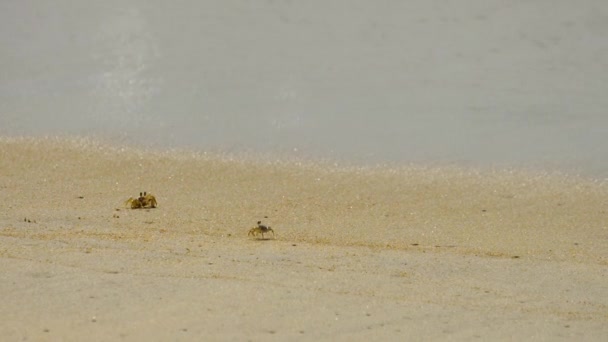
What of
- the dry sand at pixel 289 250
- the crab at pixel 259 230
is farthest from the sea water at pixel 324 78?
the crab at pixel 259 230

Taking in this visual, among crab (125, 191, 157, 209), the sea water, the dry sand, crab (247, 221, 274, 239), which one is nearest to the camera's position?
the dry sand

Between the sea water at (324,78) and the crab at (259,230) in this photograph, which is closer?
the crab at (259,230)

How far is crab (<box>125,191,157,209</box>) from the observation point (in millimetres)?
4562

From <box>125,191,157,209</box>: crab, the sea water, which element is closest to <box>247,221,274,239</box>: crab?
<box>125,191,157,209</box>: crab

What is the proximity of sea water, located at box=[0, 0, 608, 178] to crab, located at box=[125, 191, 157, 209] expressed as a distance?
0.92 m

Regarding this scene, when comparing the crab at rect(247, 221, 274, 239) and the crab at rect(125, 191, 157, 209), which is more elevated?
the crab at rect(125, 191, 157, 209)

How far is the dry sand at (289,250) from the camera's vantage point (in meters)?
3.16

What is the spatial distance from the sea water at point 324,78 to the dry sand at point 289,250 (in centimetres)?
30

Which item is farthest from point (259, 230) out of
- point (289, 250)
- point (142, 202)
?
point (142, 202)

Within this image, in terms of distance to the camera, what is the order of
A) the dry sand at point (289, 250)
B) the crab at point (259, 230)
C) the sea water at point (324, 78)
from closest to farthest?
the dry sand at point (289, 250)
the crab at point (259, 230)
the sea water at point (324, 78)

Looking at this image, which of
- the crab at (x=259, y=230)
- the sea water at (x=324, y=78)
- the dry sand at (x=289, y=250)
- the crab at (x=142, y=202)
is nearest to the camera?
the dry sand at (x=289, y=250)

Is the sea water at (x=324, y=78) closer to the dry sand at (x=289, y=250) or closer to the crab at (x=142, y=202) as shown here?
the dry sand at (x=289, y=250)

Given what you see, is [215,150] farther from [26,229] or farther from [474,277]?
[474,277]

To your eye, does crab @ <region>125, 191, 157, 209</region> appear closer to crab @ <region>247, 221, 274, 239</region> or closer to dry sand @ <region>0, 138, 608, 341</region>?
dry sand @ <region>0, 138, 608, 341</region>
